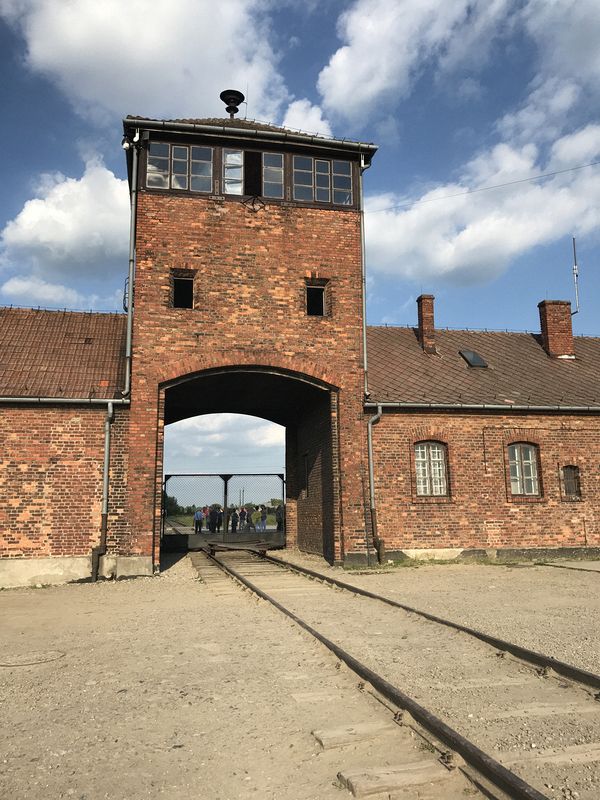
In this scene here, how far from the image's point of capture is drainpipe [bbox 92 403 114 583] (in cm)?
1348

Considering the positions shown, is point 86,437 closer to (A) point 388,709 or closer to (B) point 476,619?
(B) point 476,619

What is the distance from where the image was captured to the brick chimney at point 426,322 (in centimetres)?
2017

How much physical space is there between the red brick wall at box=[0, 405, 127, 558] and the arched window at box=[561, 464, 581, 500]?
11547 mm

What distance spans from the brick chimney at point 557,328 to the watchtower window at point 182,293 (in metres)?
12.3

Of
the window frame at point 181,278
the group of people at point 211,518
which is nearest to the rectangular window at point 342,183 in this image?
the window frame at point 181,278

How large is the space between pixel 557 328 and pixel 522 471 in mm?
6914

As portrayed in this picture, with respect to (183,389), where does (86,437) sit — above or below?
below

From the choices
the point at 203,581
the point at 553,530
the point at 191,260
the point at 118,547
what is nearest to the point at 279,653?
the point at 203,581

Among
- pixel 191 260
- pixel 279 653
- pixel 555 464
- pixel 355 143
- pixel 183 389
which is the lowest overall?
pixel 279 653

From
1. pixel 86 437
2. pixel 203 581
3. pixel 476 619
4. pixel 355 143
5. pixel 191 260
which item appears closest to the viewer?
pixel 476 619

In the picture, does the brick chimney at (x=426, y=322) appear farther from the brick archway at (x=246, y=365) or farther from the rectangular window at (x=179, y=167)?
the rectangular window at (x=179, y=167)

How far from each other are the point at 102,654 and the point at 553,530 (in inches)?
522

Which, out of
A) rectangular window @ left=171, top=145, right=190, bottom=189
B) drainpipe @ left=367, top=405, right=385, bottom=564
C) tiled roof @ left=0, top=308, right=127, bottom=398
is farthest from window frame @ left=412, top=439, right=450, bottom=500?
rectangular window @ left=171, top=145, right=190, bottom=189

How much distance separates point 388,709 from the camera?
15.7ft
